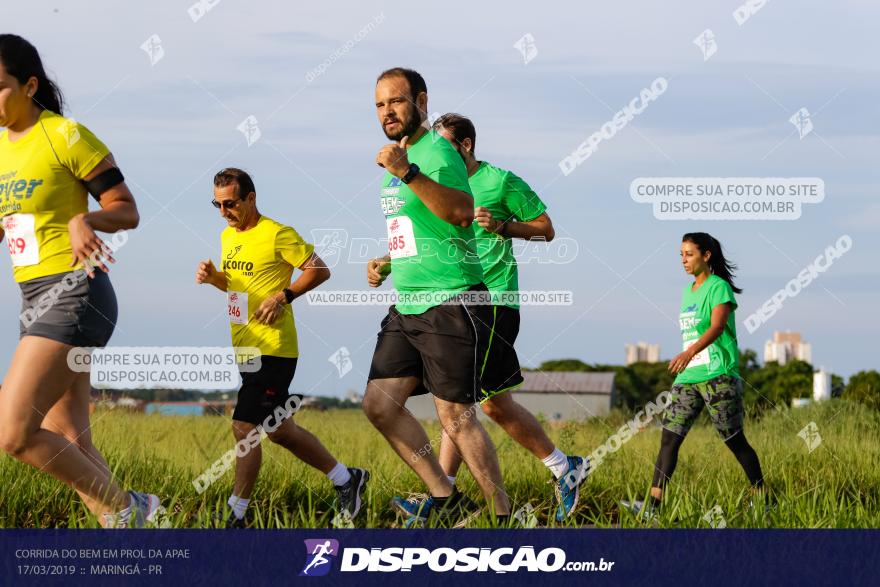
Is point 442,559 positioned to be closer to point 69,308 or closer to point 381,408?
point 381,408

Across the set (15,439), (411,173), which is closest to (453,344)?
(411,173)

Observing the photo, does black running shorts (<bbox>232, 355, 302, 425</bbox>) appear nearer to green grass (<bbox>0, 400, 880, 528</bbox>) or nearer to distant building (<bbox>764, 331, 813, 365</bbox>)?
green grass (<bbox>0, 400, 880, 528</bbox>)

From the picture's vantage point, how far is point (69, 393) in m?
5.01

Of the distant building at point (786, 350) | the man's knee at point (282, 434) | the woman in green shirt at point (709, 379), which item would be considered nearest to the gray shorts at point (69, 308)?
the man's knee at point (282, 434)

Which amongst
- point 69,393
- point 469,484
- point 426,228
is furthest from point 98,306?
point 469,484

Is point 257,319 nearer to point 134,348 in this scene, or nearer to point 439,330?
point 134,348

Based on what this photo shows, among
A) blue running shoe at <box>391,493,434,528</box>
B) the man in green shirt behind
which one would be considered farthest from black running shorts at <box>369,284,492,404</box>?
blue running shoe at <box>391,493,434,528</box>

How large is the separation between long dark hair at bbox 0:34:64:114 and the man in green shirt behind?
1.48 m

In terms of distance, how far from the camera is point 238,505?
6.02m

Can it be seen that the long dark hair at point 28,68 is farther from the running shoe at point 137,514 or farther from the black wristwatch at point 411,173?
the running shoe at point 137,514

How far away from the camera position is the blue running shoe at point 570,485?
20.4 feet

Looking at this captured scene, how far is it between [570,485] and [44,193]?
330cm

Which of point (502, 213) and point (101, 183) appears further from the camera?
point (502, 213)

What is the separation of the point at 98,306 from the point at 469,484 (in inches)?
114
